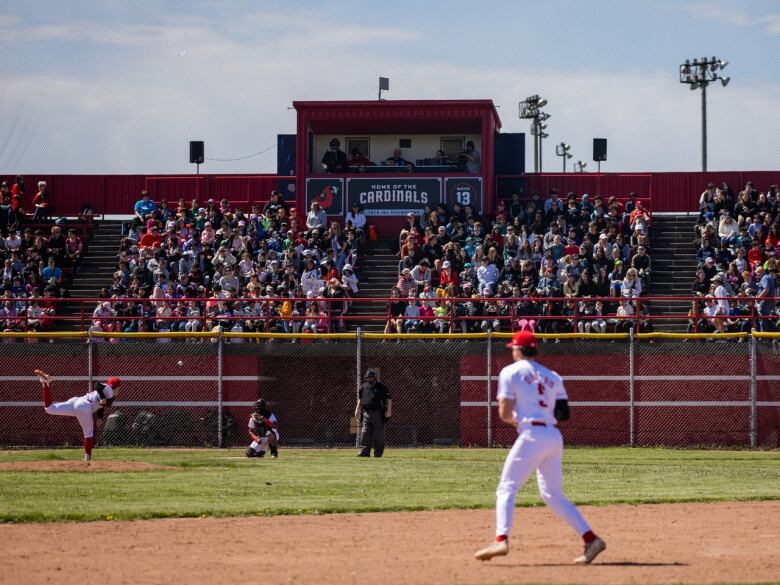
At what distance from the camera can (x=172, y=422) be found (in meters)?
31.3

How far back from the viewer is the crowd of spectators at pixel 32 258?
34.3 m

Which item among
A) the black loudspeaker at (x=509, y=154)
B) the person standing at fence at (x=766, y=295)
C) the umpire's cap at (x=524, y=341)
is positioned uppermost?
the black loudspeaker at (x=509, y=154)

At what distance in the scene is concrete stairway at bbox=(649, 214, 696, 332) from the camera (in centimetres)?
3409

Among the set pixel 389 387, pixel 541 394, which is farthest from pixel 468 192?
pixel 541 394

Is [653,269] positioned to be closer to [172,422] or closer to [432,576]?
[172,422]

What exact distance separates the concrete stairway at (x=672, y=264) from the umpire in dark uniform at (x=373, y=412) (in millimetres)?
10356

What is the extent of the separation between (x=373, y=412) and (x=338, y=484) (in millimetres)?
6657

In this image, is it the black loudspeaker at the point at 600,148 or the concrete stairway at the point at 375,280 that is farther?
the black loudspeaker at the point at 600,148

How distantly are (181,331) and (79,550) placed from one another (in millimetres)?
19628

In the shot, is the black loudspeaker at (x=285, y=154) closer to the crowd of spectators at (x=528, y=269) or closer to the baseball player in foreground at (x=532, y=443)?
the crowd of spectators at (x=528, y=269)

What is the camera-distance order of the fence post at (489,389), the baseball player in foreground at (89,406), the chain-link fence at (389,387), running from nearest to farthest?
the baseball player in foreground at (89,406) → the fence post at (489,389) → the chain-link fence at (389,387)

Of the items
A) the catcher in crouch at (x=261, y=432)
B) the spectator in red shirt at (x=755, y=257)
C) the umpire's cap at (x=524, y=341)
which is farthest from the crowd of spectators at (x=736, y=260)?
the umpire's cap at (x=524, y=341)

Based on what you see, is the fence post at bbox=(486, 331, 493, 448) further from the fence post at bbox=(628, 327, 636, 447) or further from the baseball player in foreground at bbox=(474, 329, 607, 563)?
the baseball player in foreground at bbox=(474, 329, 607, 563)

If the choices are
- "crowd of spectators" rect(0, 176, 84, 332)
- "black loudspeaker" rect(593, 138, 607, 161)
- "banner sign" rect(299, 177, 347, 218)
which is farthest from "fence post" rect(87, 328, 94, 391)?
"black loudspeaker" rect(593, 138, 607, 161)
